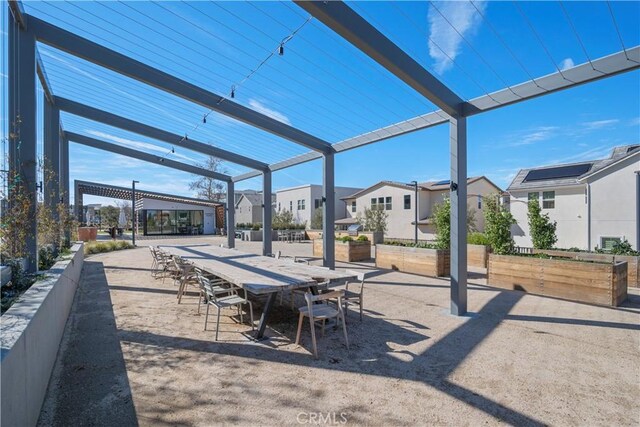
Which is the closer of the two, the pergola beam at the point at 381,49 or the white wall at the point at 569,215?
the pergola beam at the point at 381,49

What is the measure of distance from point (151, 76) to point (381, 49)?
164 inches

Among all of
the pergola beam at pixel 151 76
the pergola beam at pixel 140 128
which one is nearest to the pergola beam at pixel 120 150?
the pergola beam at pixel 140 128

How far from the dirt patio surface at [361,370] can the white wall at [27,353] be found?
252 mm

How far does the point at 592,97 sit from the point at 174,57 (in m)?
7.24

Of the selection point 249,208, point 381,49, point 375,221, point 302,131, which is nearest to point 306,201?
point 249,208

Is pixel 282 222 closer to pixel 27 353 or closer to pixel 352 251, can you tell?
pixel 352 251

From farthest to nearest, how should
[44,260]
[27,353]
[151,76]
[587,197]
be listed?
[587,197]
[151,76]
[44,260]
[27,353]

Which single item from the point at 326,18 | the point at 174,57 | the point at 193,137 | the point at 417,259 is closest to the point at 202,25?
the point at 174,57

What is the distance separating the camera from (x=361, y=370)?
335 cm

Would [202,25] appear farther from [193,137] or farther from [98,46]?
[193,137]

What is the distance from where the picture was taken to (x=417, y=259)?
29.4ft

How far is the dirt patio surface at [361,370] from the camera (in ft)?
8.54

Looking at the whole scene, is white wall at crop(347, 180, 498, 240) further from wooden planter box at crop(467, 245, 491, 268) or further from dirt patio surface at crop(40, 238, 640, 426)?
dirt patio surface at crop(40, 238, 640, 426)

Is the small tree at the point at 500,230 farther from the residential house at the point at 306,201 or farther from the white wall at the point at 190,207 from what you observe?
the white wall at the point at 190,207
